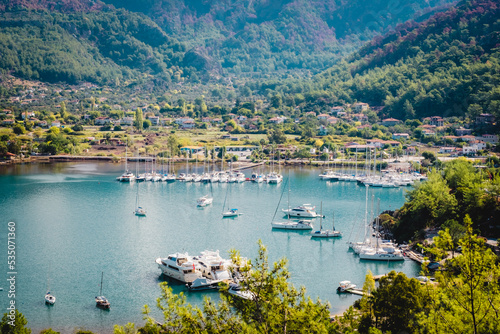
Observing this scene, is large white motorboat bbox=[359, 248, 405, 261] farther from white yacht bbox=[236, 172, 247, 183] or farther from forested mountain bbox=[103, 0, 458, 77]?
forested mountain bbox=[103, 0, 458, 77]

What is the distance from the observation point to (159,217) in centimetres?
3478

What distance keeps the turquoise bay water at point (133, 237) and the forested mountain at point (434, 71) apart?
3352cm

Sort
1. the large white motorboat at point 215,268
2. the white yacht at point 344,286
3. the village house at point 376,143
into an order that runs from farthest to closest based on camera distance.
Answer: the village house at point 376,143
the large white motorboat at point 215,268
the white yacht at point 344,286

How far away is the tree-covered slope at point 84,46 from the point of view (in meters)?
123

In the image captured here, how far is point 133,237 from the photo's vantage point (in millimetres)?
29984

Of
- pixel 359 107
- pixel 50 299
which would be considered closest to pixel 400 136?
pixel 359 107

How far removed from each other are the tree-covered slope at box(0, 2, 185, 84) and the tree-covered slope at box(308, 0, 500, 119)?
56.6 m

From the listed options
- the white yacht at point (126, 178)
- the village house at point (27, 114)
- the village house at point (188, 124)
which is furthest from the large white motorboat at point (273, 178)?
the village house at point (27, 114)

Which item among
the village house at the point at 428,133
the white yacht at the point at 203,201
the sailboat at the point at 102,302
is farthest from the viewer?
the village house at the point at 428,133

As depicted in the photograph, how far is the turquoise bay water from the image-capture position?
2127 cm

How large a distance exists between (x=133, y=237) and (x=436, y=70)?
219ft

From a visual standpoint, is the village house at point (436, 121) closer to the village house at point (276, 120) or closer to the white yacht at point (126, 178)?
the village house at point (276, 120)

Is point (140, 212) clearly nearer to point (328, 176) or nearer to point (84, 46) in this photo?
point (328, 176)

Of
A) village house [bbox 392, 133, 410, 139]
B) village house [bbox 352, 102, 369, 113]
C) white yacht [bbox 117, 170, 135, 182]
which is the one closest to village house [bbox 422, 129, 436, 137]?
village house [bbox 392, 133, 410, 139]
